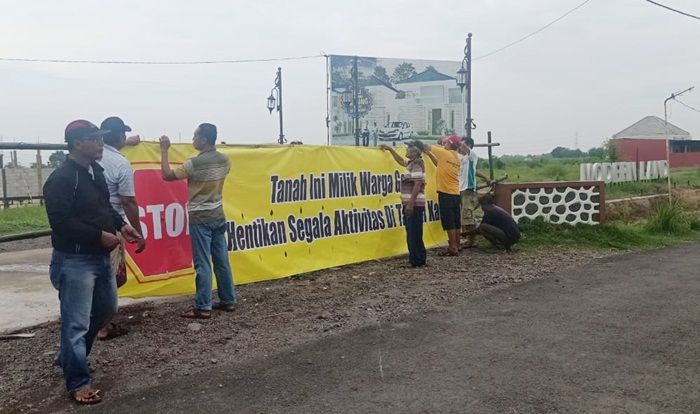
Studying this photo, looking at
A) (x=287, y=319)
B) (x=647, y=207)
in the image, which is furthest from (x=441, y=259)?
(x=647, y=207)

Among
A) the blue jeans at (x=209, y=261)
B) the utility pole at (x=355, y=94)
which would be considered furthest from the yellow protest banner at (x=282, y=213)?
the utility pole at (x=355, y=94)

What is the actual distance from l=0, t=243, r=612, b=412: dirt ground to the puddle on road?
9.24 ft

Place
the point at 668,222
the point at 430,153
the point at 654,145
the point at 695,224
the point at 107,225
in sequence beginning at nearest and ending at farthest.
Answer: the point at 107,225, the point at 430,153, the point at 668,222, the point at 695,224, the point at 654,145

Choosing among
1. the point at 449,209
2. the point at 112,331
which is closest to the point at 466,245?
the point at 449,209

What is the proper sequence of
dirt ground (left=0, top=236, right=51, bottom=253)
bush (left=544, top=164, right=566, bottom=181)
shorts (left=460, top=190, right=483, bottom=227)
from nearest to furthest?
shorts (left=460, top=190, right=483, bottom=227), dirt ground (left=0, top=236, right=51, bottom=253), bush (left=544, top=164, right=566, bottom=181)

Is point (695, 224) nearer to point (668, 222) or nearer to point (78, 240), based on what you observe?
point (668, 222)

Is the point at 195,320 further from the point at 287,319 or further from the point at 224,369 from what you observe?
the point at 224,369

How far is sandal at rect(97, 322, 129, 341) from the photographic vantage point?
523 cm

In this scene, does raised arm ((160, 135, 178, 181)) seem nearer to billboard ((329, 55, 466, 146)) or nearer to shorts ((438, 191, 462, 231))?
shorts ((438, 191, 462, 231))

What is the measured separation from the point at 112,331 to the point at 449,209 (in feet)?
16.9

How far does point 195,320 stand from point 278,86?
2081 cm

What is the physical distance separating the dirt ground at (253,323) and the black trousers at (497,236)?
2.23ft

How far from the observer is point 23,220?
44.0 feet

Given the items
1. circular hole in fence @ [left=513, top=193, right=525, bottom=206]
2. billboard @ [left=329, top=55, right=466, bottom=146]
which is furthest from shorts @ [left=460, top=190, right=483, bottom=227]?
billboard @ [left=329, top=55, right=466, bottom=146]
